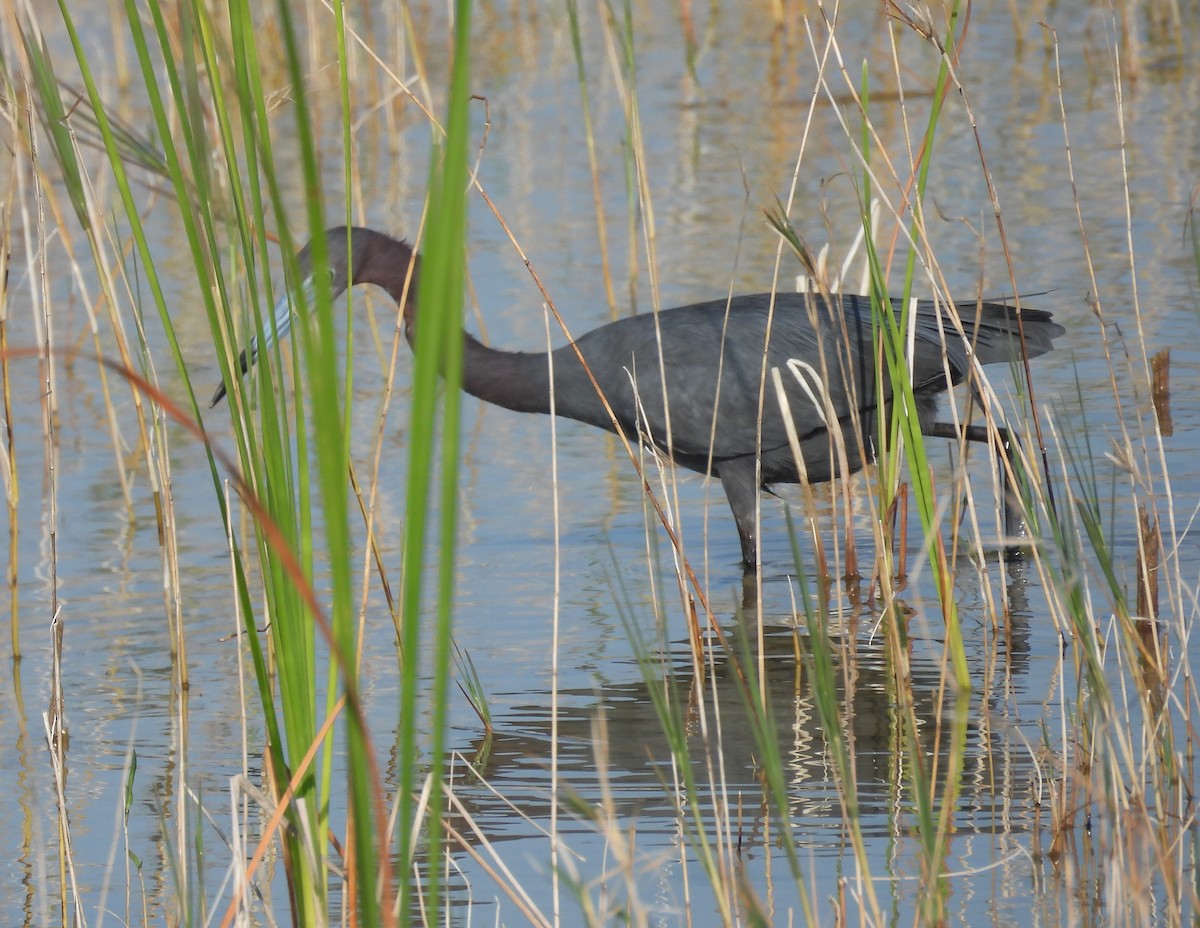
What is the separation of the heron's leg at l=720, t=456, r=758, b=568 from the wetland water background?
0.39 feet

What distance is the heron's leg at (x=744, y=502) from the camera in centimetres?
429

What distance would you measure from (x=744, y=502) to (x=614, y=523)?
454 mm

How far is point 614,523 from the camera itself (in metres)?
4.62

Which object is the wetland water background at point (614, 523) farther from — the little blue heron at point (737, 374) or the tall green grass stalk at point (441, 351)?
the tall green grass stalk at point (441, 351)

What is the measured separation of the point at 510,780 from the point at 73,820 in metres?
0.73

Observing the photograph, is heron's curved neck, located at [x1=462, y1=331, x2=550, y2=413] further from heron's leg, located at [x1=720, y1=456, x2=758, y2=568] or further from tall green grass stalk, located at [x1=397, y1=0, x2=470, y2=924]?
tall green grass stalk, located at [x1=397, y1=0, x2=470, y2=924]

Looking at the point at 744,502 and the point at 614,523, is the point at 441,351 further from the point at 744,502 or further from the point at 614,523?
the point at 614,523

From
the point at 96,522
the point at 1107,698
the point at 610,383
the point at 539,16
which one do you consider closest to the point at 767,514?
the point at 610,383

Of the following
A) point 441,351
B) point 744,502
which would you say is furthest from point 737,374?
point 441,351

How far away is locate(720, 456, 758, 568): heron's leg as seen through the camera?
4285 mm

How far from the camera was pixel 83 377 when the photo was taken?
20.4 ft

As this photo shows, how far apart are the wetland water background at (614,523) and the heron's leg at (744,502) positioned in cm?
12

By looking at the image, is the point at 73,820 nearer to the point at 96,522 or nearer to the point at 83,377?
the point at 96,522

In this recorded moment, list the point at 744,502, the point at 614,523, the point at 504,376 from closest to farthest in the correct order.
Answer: the point at 744,502, the point at 504,376, the point at 614,523
